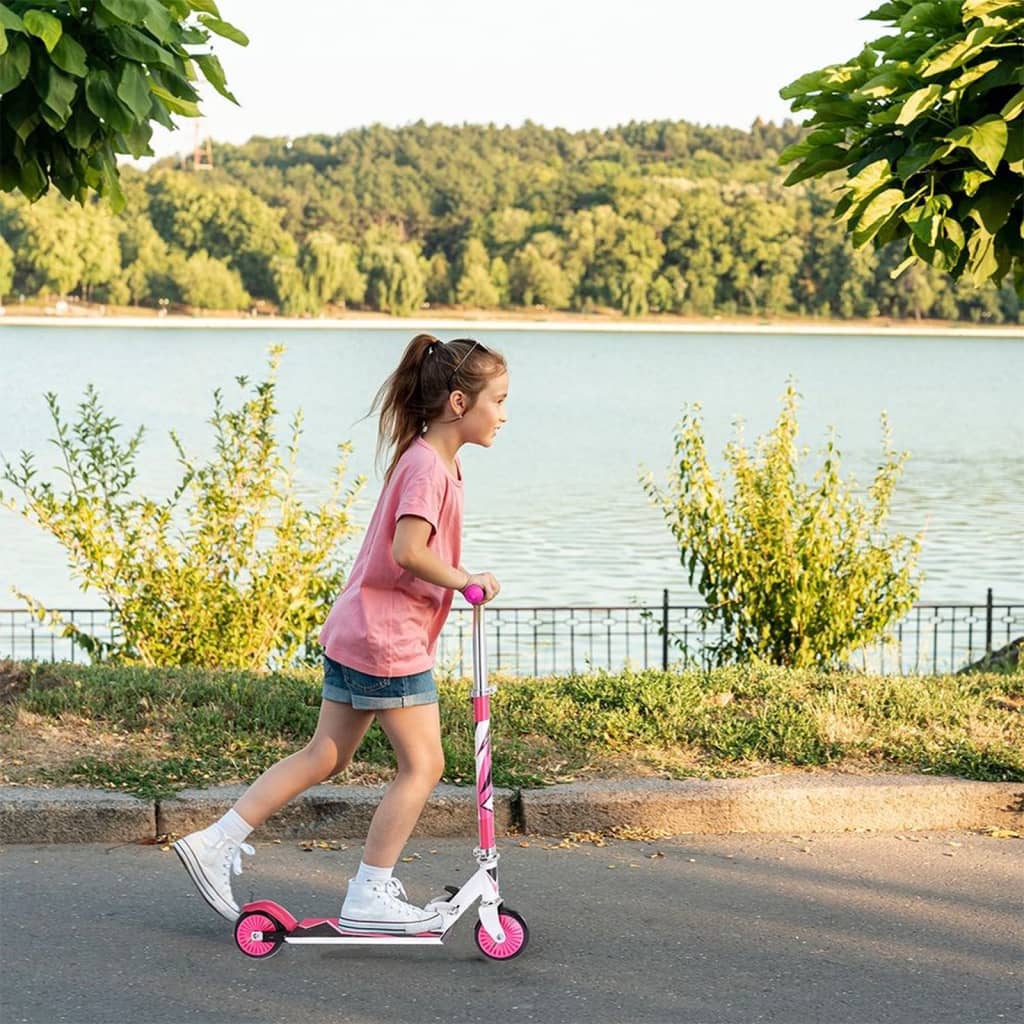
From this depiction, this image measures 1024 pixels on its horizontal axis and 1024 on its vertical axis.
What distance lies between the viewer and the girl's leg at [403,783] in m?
4.74

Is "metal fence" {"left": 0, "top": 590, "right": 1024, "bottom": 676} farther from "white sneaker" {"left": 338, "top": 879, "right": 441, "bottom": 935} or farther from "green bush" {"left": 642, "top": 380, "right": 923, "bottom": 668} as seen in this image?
"white sneaker" {"left": 338, "top": 879, "right": 441, "bottom": 935}

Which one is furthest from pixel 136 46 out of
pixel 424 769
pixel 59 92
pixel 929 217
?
pixel 929 217

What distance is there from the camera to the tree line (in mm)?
128500

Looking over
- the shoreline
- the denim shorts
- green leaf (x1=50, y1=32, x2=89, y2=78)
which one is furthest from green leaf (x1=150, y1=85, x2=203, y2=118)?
the shoreline

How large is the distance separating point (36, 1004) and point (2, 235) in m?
128

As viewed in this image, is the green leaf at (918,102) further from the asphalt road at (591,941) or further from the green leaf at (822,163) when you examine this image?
the asphalt road at (591,941)

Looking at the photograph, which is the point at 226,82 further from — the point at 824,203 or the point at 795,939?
the point at 824,203

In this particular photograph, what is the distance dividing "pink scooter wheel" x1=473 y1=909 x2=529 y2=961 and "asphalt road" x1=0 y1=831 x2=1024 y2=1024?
4 cm

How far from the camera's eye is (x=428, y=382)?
15.9 ft

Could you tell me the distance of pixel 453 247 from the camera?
14338 centimetres

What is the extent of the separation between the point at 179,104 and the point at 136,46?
1.39ft

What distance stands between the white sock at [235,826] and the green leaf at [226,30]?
287 centimetres

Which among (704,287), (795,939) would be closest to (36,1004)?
(795,939)

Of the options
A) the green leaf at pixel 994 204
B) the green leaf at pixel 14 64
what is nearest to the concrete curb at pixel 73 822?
the green leaf at pixel 14 64
